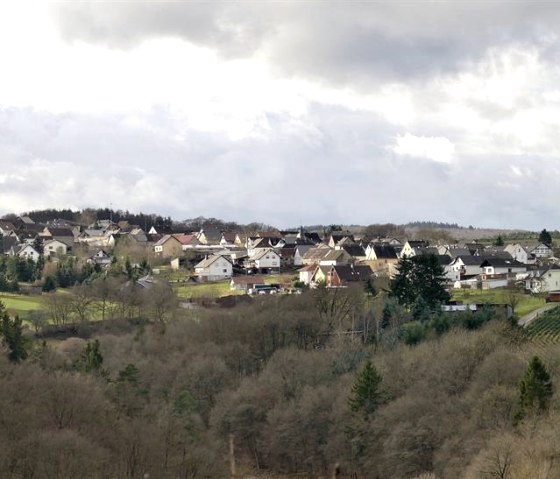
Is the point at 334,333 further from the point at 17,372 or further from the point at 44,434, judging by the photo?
the point at 44,434

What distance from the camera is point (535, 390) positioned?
30391 millimetres

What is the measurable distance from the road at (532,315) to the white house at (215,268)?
33041 mm

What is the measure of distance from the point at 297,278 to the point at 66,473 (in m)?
54.0

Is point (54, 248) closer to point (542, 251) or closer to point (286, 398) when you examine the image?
point (542, 251)

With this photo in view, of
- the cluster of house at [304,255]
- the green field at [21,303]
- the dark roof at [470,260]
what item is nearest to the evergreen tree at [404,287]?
the cluster of house at [304,255]

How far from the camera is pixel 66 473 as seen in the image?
79.8 feet

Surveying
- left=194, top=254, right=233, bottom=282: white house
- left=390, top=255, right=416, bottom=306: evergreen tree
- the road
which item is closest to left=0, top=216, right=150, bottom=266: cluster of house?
left=194, top=254, right=233, bottom=282: white house

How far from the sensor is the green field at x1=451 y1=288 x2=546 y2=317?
55463 millimetres

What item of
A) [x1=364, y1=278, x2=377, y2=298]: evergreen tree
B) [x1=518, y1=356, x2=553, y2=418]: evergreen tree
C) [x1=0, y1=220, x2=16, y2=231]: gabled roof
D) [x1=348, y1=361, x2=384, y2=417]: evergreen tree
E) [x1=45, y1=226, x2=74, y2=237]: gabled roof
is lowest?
[x1=348, y1=361, x2=384, y2=417]: evergreen tree

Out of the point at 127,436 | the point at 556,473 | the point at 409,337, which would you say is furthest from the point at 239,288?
the point at 556,473

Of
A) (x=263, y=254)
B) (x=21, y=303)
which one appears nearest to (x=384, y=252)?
(x=263, y=254)

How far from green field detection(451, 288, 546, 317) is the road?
603 millimetres

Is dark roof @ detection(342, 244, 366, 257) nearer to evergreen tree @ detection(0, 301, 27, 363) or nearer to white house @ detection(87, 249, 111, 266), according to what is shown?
white house @ detection(87, 249, 111, 266)

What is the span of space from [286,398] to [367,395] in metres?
4.86
